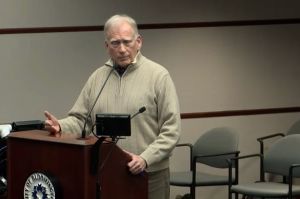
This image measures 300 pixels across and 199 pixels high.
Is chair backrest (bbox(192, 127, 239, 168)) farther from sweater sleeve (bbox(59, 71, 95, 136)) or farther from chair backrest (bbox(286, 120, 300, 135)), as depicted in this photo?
sweater sleeve (bbox(59, 71, 95, 136))

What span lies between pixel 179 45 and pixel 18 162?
326 cm

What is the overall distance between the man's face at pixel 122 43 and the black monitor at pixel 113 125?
2.14 ft

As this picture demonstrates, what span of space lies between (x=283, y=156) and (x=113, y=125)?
8.89ft

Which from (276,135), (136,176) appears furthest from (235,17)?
(136,176)

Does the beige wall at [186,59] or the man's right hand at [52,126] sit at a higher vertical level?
the beige wall at [186,59]

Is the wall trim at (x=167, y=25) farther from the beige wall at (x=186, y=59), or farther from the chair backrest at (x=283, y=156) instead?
the chair backrest at (x=283, y=156)

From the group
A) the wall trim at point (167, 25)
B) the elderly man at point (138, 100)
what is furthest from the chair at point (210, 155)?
the elderly man at point (138, 100)

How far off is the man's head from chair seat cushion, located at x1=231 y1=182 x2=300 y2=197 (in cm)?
193

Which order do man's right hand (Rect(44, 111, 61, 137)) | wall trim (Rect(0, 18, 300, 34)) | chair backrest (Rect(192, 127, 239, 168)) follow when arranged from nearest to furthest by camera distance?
man's right hand (Rect(44, 111, 61, 137))
chair backrest (Rect(192, 127, 239, 168))
wall trim (Rect(0, 18, 300, 34))

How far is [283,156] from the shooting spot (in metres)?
4.68

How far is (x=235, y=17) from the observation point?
18.4 ft

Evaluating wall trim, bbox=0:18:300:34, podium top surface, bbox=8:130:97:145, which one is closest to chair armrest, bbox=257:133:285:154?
wall trim, bbox=0:18:300:34

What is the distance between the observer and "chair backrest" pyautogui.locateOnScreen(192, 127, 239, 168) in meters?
4.94

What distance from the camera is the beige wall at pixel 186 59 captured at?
509 centimetres
